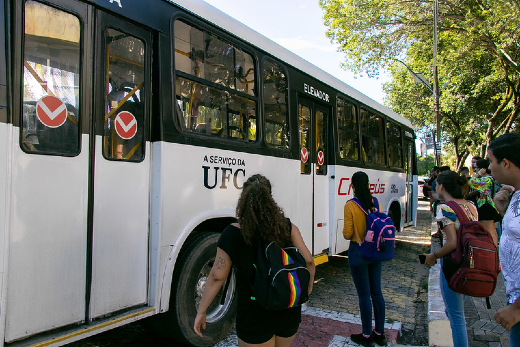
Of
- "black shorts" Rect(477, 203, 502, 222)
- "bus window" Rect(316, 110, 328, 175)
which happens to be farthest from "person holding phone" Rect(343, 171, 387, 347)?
"black shorts" Rect(477, 203, 502, 222)

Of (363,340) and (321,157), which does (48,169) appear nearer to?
(363,340)

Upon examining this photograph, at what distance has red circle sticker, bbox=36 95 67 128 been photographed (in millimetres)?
2748

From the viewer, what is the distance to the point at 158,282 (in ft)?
11.1

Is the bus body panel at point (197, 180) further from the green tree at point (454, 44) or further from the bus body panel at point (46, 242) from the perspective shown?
the green tree at point (454, 44)

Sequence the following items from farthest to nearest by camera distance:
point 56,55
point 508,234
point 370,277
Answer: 1. point 370,277
2. point 56,55
3. point 508,234

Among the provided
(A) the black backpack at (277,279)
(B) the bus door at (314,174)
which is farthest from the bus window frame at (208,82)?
(A) the black backpack at (277,279)

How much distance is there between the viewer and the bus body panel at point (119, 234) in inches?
119

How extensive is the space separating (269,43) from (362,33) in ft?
55.5

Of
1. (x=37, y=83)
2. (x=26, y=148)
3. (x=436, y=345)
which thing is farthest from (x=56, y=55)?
(x=436, y=345)

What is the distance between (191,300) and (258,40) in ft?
9.65

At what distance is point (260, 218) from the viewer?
242cm

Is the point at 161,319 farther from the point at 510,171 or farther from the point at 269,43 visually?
the point at 269,43

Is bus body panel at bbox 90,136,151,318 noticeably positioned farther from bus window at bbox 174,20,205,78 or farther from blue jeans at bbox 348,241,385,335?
blue jeans at bbox 348,241,385,335

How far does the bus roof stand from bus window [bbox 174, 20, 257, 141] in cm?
17
